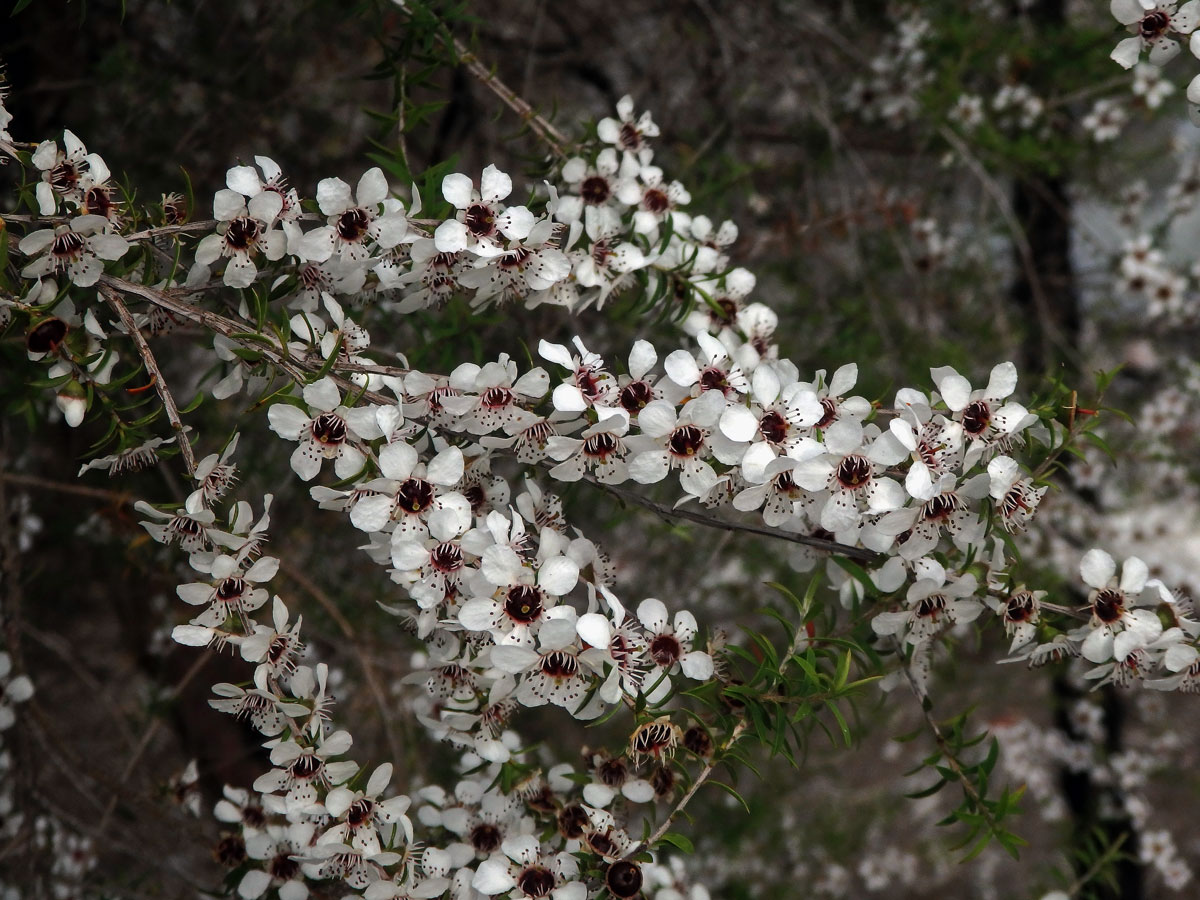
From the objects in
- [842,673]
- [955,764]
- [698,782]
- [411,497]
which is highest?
[411,497]

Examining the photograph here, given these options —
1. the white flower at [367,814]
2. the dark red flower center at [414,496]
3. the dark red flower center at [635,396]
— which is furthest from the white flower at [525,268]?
the white flower at [367,814]

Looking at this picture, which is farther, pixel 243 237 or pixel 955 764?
pixel 955 764

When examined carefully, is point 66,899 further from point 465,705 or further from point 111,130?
point 111,130

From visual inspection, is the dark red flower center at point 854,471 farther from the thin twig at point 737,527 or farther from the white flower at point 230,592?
the white flower at point 230,592

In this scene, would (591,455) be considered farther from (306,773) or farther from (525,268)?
(306,773)

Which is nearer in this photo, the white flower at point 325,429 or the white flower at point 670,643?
the white flower at point 325,429

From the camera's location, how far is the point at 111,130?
2943 mm

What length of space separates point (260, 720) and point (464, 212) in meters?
0.78


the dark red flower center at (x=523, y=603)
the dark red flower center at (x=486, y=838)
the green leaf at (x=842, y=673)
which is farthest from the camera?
the dark red flower center at (x=486, y=838)

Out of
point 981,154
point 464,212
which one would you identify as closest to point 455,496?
point 464,212

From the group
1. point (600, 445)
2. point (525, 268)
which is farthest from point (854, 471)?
point (525, 268)

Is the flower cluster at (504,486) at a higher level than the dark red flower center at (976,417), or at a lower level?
lower

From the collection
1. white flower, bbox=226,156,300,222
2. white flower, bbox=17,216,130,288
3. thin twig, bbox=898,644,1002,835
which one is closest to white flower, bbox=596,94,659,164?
white flower, bbox=226,156,300,222

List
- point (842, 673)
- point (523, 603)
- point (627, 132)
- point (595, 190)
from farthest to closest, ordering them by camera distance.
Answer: point (627, 132) < point (595, 190) < point (842, 673) < point (523, 603)
